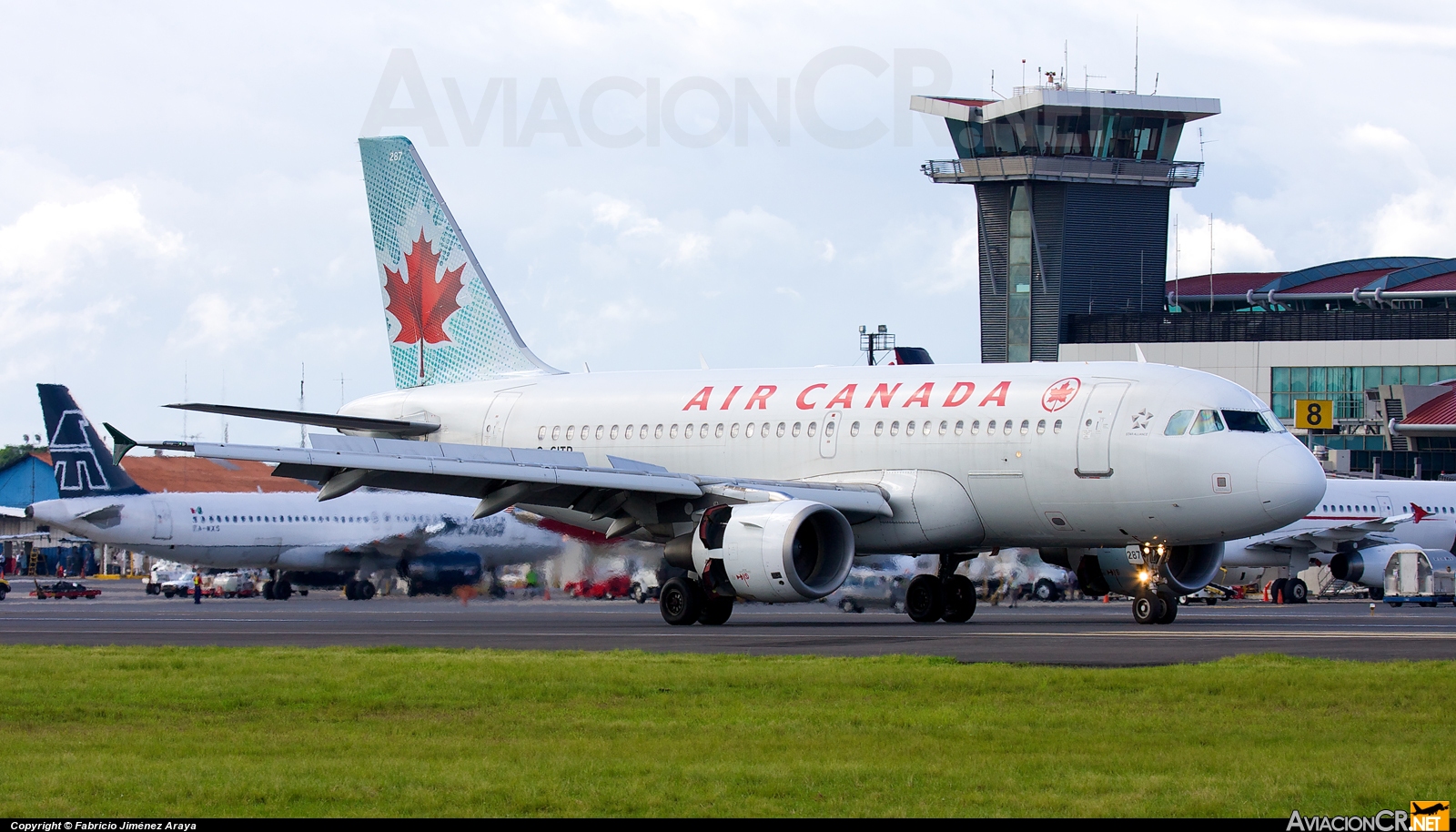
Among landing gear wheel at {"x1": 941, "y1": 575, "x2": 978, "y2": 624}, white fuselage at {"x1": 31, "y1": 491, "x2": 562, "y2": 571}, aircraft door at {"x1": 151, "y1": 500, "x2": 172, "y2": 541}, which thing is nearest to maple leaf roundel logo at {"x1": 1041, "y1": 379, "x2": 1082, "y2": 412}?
landing gear wheel at {"x1": 941, "y1": 575, "x2": 978, "y2": 624}

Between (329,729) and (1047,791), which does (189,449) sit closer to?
(329,729)

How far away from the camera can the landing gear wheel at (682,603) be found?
29125mm

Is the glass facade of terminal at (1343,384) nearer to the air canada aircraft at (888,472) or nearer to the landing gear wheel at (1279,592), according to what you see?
the landing gear wheel at (1279,592)

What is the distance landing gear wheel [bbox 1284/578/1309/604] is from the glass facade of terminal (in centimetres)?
3968

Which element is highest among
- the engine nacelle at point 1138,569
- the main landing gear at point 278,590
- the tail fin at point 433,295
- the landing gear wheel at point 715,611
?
the tail fin at point 433,295

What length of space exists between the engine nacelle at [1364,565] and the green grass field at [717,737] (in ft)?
116

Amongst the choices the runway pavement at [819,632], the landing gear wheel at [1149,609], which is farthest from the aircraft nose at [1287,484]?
the landing gear wheel at [1149,609]

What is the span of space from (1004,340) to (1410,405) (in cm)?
2265

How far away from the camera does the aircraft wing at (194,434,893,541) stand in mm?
28125

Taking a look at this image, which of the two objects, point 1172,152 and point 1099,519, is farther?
point 1172,152

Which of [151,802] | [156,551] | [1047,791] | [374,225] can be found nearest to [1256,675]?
[1047,791]

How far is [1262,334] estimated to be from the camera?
9200cm

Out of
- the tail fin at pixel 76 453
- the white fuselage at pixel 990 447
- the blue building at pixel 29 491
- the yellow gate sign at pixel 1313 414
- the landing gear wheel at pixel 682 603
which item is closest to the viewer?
the white fuselage at pixel 990 447

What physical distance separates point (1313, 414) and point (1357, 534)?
3165cm
